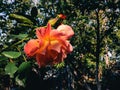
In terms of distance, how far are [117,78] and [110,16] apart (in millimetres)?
19259

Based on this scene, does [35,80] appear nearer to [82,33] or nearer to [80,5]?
[80,5]

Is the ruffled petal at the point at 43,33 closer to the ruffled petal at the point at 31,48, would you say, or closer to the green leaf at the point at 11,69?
the ruffled petal at the point at 31,48

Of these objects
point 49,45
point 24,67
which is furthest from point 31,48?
point 24,67

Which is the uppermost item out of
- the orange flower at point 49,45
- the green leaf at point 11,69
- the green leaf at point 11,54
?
the orange flower at point 49,45

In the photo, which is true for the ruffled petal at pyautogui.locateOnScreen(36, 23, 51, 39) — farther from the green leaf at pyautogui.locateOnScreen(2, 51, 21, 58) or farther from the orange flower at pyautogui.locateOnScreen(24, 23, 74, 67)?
the green leaf at pyautogui.locateOnScreen(2, 51, 21, 58)

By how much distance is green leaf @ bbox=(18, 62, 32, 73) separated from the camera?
1.30m

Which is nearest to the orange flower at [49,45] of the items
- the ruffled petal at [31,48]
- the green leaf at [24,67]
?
the ruffled petal at [31,48]

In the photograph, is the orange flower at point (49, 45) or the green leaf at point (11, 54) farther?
the green leaf at point (11, 54)

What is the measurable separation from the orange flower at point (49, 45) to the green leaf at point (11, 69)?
159 millimetres

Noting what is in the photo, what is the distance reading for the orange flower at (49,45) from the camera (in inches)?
46.0

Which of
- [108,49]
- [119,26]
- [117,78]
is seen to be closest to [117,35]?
[119,26]

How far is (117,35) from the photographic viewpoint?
1176 inches

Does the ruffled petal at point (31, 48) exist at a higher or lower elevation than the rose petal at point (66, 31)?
lower

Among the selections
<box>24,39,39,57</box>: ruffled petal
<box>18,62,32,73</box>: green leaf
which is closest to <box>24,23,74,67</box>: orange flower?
<box>24,39,39,57</box>: ruffled petal
